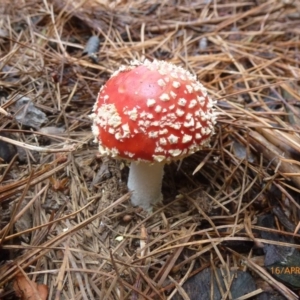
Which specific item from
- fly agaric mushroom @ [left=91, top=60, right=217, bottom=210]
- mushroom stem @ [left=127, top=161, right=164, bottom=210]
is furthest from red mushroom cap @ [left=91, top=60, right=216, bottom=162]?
mushroom stem @ [left=127, top=161, right=164, bottom=210]

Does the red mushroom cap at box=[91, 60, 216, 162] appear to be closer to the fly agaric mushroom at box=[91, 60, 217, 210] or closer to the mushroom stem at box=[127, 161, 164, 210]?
the fly agaric mushroom at box=[91, 60, 217, 210]

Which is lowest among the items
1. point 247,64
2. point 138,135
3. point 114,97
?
point 247,64

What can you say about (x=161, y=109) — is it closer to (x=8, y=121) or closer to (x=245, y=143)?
(x=245, y=143)

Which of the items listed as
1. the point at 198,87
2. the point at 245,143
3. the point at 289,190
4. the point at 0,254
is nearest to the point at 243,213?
the point at 289,190
